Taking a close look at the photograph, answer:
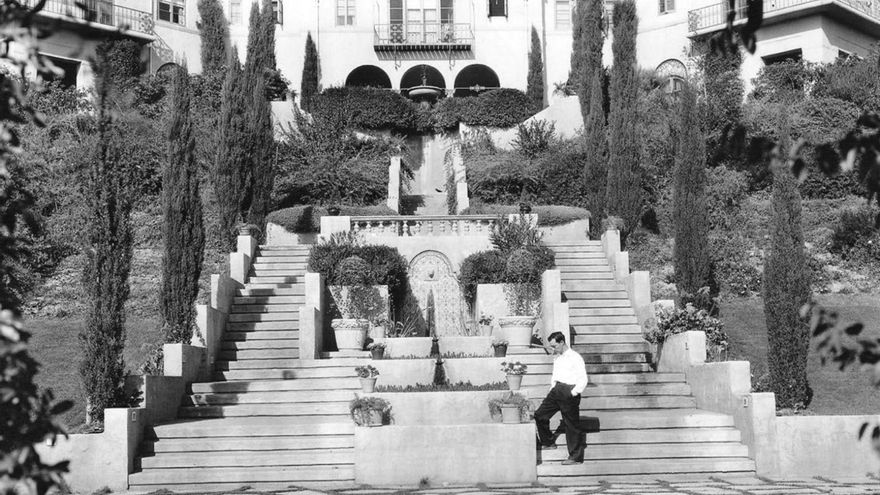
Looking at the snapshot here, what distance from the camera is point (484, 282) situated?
20375 millimetres

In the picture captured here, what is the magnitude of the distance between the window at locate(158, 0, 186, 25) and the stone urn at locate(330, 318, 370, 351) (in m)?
28.0

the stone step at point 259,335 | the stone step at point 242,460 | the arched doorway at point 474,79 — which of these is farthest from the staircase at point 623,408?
the arched doorway at point 474,79

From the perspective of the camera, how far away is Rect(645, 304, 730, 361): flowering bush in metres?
16.8

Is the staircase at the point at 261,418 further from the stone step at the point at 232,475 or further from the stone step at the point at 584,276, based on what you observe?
the stone step at the point at 584,276

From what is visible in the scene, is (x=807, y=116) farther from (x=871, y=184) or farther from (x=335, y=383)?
(x=871, y=184)

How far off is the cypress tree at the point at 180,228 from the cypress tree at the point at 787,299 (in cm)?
1059

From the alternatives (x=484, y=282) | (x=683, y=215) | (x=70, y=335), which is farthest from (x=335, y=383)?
(x=683, y=215)

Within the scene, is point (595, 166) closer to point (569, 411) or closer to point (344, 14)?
point (569, 411)

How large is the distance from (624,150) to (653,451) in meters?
15.4

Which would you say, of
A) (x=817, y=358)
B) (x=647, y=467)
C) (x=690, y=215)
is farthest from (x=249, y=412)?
(x=690, y=215)

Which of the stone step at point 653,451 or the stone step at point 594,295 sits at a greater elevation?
the stone step at point 594,295

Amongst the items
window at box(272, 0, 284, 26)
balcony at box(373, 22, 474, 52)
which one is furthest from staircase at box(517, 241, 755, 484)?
window at box(272, 0, 284, 26)

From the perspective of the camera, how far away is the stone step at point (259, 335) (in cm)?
1914

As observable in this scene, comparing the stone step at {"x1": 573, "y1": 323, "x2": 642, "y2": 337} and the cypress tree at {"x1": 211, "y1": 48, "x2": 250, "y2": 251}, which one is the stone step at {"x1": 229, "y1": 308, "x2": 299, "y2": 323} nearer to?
the stone step at {"x1": 573, "y1": 323, "x2": 642, "y2": 337}
